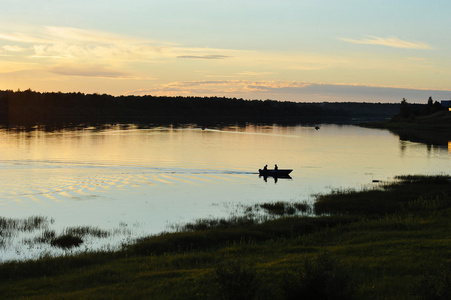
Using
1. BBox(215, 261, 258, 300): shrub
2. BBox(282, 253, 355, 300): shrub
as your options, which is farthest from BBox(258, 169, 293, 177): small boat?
BBox(215, 261, 258, 300): shrub

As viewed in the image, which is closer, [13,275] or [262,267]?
[262,267]

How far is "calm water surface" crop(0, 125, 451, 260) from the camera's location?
40.9 metres

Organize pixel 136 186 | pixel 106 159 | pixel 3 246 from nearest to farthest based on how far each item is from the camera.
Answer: pixel 3 246 → pixel 136 186 → pixel 106 159

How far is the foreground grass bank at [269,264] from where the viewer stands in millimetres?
15211

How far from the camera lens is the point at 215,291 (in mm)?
17141

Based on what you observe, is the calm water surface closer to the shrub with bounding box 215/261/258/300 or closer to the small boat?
the small boat

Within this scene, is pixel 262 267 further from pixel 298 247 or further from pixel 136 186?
pixel 136 186

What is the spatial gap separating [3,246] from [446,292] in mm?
25221

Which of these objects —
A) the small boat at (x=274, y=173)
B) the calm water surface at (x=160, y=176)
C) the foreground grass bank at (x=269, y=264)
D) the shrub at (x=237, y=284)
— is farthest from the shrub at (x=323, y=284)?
the small boat at (x=274, y=173)

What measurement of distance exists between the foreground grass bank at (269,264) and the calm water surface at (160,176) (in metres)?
5.63

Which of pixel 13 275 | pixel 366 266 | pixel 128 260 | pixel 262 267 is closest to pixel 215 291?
pixel 262 267

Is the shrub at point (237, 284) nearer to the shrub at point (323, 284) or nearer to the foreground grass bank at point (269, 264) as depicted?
the foreground grass bank at point (269, 264)

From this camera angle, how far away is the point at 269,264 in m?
21.1

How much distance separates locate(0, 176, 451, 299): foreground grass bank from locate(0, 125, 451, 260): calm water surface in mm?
5633
